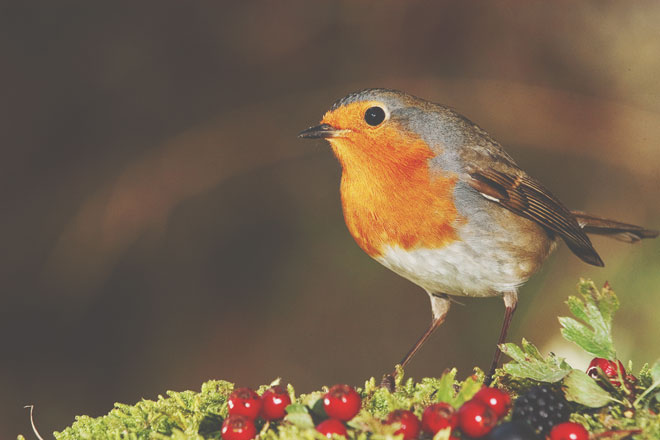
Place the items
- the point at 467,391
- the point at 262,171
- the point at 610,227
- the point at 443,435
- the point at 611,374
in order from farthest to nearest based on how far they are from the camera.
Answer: the point at 262,171, the point at 610,227, the point at 611,374, the point at 467,391, the point at 443,435

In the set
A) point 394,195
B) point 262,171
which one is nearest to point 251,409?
point 394,195

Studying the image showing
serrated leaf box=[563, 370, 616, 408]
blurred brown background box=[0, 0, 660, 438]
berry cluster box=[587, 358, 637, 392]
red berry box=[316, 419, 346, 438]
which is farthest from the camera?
blurred brown background box=[0, 0, 660, 438]

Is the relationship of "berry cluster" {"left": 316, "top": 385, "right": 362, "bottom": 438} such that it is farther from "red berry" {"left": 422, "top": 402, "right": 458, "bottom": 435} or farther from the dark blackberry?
the dark blackberry

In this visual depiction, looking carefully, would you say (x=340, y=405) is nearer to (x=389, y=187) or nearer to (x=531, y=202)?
(x=389, y=187)

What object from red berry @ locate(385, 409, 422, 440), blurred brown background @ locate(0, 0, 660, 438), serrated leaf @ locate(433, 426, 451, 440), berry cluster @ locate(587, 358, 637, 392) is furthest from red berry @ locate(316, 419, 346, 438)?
blurred brown background @ locate(0, 0, 660, 438)

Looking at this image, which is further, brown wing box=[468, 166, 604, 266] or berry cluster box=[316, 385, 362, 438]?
brown wing box=[468, 166, 604, 266]

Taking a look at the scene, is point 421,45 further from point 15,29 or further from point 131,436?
point 131,436

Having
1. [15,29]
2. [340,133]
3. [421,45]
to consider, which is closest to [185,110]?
[15,29]

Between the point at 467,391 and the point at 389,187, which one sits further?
the point at 389,187

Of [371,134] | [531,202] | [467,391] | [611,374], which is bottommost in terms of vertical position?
[611,374]
